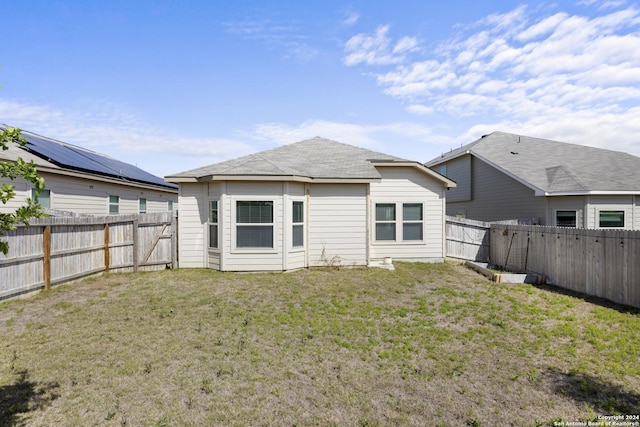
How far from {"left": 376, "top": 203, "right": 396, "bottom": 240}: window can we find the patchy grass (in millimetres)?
4725

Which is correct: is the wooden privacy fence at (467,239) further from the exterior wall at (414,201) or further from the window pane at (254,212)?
the window pane at (254,212)

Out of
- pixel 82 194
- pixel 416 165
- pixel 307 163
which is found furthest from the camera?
pixel 82 194

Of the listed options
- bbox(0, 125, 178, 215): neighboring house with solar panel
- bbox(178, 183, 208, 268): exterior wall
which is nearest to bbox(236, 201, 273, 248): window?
bbox(178, 183, 208, 268): exterior wall

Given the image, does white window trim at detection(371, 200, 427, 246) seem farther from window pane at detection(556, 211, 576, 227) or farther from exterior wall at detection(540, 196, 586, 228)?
window pane at detection(556, 211, 576, 227)

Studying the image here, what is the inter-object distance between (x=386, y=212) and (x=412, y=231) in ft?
4.55

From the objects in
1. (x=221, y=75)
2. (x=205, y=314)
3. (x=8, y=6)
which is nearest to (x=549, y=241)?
(x=205, y=314)

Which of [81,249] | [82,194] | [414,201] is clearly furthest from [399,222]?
[82,194]

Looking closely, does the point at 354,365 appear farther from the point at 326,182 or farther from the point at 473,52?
the point at 473,52

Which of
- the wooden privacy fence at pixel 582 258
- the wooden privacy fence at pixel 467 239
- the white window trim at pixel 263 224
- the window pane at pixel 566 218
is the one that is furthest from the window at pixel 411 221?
the window pane at pixel 566 218

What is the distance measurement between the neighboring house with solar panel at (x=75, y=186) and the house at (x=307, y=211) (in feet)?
18.7

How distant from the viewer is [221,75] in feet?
46.5

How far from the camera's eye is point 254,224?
11367 millimetres

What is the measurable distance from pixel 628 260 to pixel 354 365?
769cm

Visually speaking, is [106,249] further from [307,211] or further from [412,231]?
[412,231]
